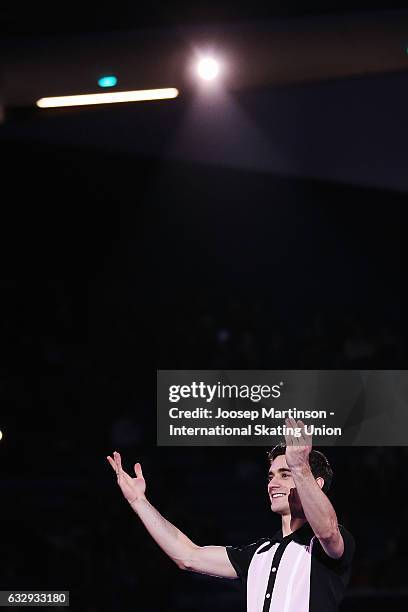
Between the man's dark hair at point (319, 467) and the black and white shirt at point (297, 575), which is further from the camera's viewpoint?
the man's dark hair at point (319, 467)

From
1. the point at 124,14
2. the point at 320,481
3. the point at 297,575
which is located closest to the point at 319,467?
the point at 320,481

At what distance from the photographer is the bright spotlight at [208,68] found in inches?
101

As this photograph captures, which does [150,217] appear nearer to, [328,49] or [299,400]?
[299,400]

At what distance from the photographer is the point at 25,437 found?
18.5ft

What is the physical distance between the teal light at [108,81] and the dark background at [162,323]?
7.79 ft

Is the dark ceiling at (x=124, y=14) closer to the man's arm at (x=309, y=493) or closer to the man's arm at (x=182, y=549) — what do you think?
the man's arm at (x=309, y=493)

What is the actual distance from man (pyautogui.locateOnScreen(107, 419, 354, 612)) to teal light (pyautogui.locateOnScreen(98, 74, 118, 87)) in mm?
1117

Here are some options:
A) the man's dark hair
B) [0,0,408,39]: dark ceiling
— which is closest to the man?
the man's dark hair

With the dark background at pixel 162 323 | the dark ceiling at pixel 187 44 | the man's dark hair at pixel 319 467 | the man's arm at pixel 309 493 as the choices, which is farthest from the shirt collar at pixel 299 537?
the dark background at pixel 162 323

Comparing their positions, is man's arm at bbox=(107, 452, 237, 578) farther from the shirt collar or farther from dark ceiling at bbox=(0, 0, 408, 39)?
dark ceiling at bbox=(0, 0, 408, 39)

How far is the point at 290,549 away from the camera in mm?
2467

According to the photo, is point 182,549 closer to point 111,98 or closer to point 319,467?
point 319,467

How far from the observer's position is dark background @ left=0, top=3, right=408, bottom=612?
5172 mm

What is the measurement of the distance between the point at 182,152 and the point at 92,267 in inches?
62.4
